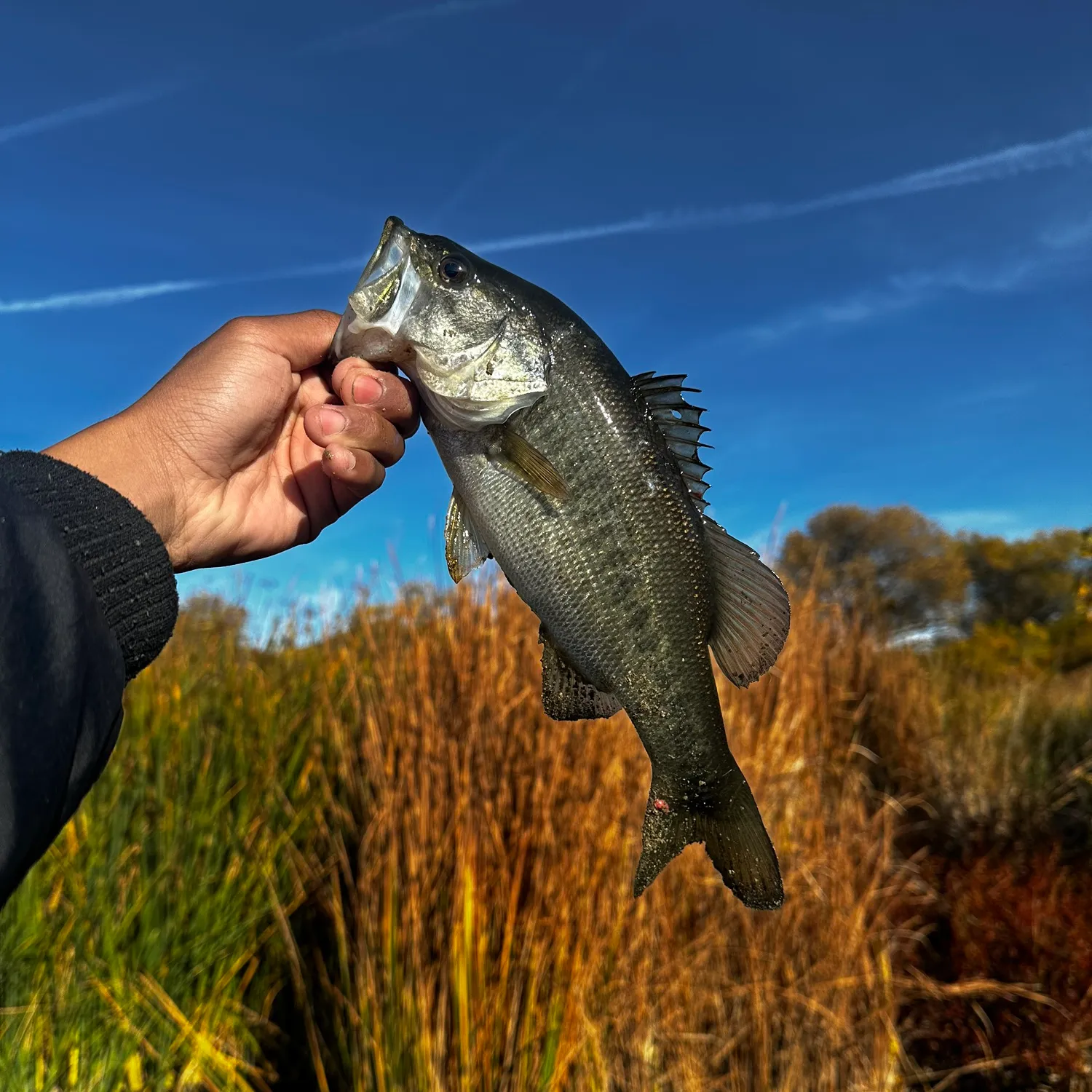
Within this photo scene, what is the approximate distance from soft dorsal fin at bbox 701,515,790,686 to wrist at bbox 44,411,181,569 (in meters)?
1.01

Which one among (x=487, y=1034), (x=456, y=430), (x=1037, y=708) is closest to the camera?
(x=456, y=430)

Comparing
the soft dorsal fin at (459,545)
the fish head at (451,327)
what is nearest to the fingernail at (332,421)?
the fish head at (451,327)

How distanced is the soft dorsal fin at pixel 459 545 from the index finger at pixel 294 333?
56cm

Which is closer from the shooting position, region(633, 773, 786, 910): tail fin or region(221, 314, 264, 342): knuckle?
region(633, 773, 786, 910): tail fin

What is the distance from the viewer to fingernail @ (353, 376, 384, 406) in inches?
56.4

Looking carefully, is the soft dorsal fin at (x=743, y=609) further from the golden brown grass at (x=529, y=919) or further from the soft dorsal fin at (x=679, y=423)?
the golden brown grass at (x=529, y=919)

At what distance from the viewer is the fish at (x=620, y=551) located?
113 cm

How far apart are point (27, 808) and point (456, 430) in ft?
2.29

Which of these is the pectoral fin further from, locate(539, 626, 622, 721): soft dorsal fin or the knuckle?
the knuckle

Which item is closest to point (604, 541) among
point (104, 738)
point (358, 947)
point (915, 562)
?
point (104, 738)

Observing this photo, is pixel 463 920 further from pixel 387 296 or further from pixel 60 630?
pixel 387 296

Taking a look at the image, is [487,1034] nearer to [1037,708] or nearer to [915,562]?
[1037,708]

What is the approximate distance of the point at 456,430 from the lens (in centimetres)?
123

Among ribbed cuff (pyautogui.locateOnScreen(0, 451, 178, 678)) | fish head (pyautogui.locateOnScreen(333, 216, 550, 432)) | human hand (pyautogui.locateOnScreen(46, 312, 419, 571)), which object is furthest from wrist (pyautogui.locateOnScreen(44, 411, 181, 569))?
fish head (pyautogui.locateOnScreen(333, 216, 550, 432))
